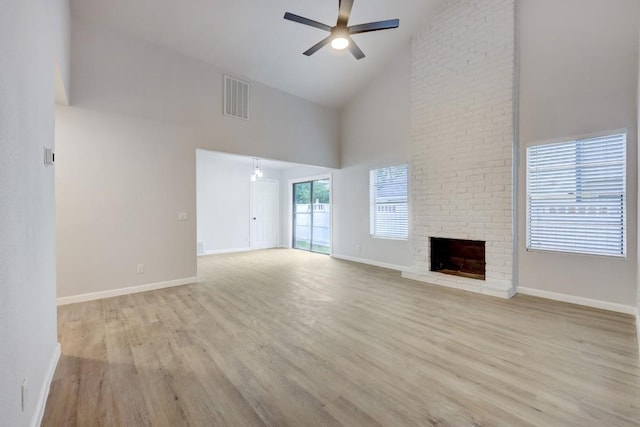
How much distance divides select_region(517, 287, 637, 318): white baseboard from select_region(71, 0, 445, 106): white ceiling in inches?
184

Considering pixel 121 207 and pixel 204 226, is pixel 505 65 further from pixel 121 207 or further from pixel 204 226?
pixel 204 226

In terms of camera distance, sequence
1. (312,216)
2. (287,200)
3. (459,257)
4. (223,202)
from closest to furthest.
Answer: (459,257) → (223,202) → (312,216) → (287,200)

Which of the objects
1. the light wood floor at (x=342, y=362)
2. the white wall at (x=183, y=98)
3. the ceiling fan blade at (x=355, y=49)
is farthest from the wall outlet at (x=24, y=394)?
the ceiling fan blade at (x=355, y=49)

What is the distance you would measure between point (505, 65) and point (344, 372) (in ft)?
15.1

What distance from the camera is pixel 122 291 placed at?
4035 millimetres

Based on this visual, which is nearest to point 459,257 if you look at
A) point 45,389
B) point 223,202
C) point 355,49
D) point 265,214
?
point 355,49

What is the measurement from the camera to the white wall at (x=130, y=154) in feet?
12.2

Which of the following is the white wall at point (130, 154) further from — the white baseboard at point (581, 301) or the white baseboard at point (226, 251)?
the white baseboard at point (581, 301)

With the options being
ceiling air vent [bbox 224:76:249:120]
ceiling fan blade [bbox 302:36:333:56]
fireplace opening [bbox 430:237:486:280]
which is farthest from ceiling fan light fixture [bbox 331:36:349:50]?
fireplace opening [bbox 430:237:486:280]

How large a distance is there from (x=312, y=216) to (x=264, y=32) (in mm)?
4842

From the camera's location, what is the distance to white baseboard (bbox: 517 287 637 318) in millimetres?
3299

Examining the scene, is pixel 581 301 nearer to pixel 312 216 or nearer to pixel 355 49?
pixel 355 49

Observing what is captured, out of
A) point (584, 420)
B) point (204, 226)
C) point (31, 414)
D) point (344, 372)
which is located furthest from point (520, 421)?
point (204, 226)

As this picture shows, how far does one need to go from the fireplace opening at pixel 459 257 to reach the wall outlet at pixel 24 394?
492cm
